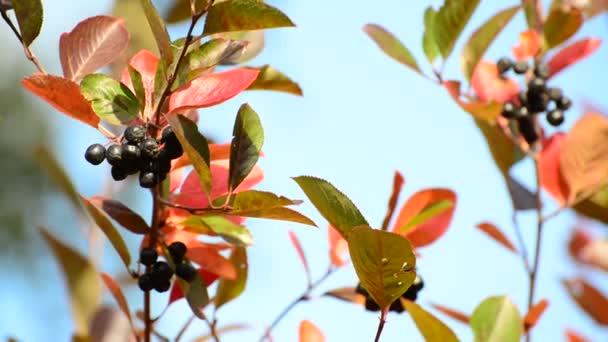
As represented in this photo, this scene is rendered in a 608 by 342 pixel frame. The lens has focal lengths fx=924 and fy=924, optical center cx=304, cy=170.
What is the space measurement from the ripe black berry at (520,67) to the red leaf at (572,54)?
0.04m

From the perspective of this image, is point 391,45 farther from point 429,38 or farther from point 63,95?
point 63,95

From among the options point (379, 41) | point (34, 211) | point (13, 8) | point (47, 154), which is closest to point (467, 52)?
point (379, 41)

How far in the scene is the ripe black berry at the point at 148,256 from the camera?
2.79 ft

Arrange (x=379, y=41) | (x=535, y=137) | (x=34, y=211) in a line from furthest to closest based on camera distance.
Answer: (x=34, y=211)
(x=535, y=137)
(x=379, y=41)

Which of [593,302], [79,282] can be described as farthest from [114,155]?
[593,302]

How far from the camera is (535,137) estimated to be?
129 centimetres

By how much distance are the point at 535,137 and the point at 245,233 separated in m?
0.58

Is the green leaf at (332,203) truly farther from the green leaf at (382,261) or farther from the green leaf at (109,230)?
the green leaf at (109,230)

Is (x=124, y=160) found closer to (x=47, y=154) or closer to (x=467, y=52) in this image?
(x=47, y=154)

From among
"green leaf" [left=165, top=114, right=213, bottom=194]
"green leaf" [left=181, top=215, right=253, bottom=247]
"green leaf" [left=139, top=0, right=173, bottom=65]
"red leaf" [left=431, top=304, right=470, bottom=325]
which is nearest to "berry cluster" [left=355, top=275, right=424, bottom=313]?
Answer: "red leaf" [left=431, top=304, right=470, bottom=325]

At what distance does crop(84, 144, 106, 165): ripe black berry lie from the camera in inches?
31.5

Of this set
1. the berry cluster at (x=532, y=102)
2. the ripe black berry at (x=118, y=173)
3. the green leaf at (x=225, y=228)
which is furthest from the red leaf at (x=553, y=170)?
the ripe black berry at (x=118, y=173)

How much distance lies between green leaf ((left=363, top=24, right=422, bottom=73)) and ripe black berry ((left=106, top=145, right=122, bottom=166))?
0.46 metres

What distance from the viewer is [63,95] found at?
0.79 m
